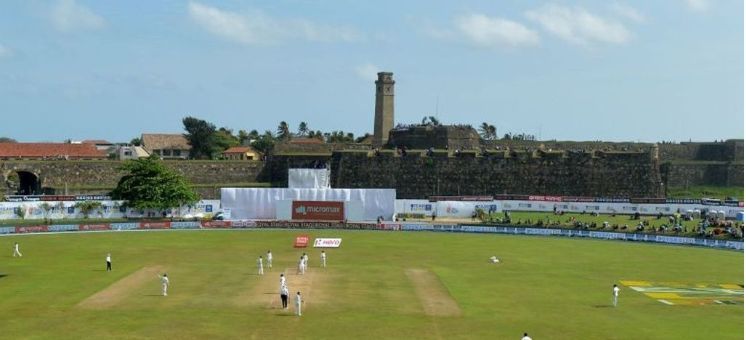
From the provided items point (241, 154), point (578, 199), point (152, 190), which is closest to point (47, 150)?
point (241, 154)

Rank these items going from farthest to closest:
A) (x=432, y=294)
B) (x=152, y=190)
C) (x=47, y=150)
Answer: (x=47, y=150), (x=152, y=190), (x=432, y=294)

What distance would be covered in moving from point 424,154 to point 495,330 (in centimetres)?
5914

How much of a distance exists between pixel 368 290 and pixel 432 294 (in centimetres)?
262

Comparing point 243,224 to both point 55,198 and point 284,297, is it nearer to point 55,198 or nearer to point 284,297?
point 55,198

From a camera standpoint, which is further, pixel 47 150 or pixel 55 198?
pixel 47 150

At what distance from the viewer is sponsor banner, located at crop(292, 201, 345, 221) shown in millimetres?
68875

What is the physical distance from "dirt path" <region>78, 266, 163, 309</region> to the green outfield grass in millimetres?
210

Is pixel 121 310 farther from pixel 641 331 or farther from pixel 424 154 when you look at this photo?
pixel 424 154

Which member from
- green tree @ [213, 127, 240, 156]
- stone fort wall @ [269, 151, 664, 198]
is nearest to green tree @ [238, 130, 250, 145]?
green tree @ [213, 127, 240, 156]

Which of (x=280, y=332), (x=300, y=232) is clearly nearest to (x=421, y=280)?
(x=280, y=332)

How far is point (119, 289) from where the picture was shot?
1369 inches

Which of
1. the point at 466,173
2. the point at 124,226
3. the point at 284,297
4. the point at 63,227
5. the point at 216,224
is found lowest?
the point at 284,297

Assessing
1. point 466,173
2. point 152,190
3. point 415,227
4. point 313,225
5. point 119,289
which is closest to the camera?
point 119,289

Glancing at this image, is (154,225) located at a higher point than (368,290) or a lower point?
higher
